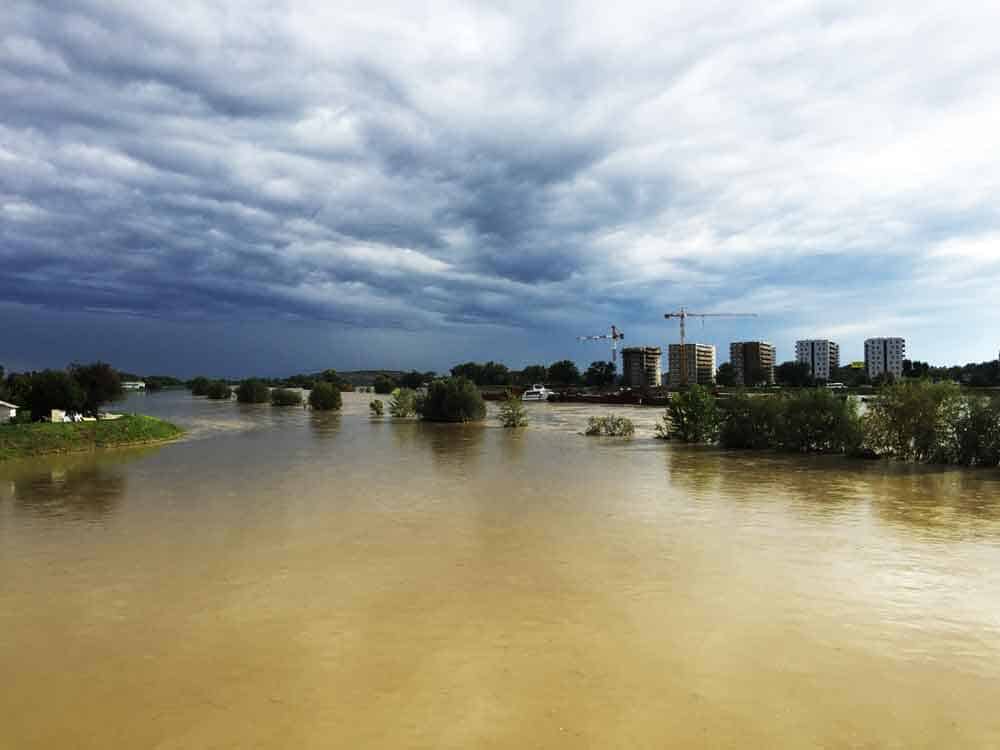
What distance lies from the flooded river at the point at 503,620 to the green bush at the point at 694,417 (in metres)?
13.3

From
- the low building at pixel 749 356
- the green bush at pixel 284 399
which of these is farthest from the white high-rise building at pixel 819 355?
the green bush at pixel 284 399

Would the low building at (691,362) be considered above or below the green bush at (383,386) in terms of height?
above

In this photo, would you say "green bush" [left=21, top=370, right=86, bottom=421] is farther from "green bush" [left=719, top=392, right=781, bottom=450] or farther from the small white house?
"green bush" [left=719, top=392, right=781, bottom=450]

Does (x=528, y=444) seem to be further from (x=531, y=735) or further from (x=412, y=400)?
(x=531, y=735)

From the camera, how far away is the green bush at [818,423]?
24.1m

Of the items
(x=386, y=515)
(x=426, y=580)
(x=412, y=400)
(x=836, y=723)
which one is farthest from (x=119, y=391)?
(x=836, y=723)

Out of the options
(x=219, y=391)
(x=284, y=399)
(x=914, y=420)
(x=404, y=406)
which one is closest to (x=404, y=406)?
(x=404, y=406)

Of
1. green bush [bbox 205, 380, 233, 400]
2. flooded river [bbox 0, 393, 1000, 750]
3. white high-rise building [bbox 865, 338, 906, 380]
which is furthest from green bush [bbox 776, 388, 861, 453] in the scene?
white high-rise building [bbox 865, 338, 906, 380]

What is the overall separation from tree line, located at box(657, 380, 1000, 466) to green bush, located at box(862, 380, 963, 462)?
2 cm

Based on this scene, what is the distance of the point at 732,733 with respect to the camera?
4.91 m

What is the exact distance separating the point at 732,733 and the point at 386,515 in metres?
10.0

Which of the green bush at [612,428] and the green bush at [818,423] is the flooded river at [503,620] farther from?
the green bush at [612,428]

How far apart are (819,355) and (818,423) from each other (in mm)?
185737

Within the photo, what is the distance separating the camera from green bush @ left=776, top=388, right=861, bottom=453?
24141 millimetres
